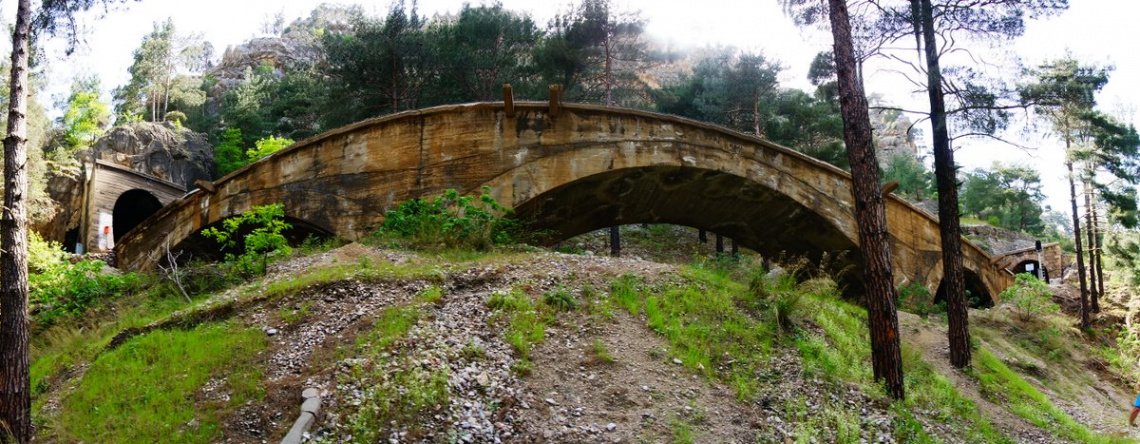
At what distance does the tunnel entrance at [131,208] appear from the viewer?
2031 centimetres

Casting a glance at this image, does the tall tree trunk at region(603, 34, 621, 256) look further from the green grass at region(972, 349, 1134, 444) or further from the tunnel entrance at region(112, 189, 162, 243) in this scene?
the tunnel entrance at region(112, 189, 162, 243)

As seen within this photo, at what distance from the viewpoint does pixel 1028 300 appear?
13.0 metres

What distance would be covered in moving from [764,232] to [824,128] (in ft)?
41.3

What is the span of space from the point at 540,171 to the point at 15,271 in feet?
22.3

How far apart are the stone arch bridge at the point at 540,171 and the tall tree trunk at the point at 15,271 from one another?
532 cm

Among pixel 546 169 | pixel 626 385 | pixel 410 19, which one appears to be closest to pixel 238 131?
pixel 410 19

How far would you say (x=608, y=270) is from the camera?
8.58 meters

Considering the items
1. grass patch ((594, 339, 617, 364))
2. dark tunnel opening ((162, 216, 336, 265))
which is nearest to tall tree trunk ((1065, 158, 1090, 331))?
grass patch ((594, 339, 617, 364))

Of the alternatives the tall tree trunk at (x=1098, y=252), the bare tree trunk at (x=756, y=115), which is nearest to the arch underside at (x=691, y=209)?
the bare tree trunk at (x=756, y=115)

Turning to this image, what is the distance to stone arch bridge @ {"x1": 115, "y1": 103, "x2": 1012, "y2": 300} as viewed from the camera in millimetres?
11055

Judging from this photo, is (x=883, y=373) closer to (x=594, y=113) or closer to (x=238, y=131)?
(x=594, y=113)

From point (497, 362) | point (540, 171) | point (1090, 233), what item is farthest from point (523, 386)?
point (1090, 233)

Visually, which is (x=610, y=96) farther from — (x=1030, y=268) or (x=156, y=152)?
(x=1030, y=268)

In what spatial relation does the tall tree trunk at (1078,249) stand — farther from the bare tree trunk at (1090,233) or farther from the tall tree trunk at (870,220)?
the tall tree trunk at (870,220)
